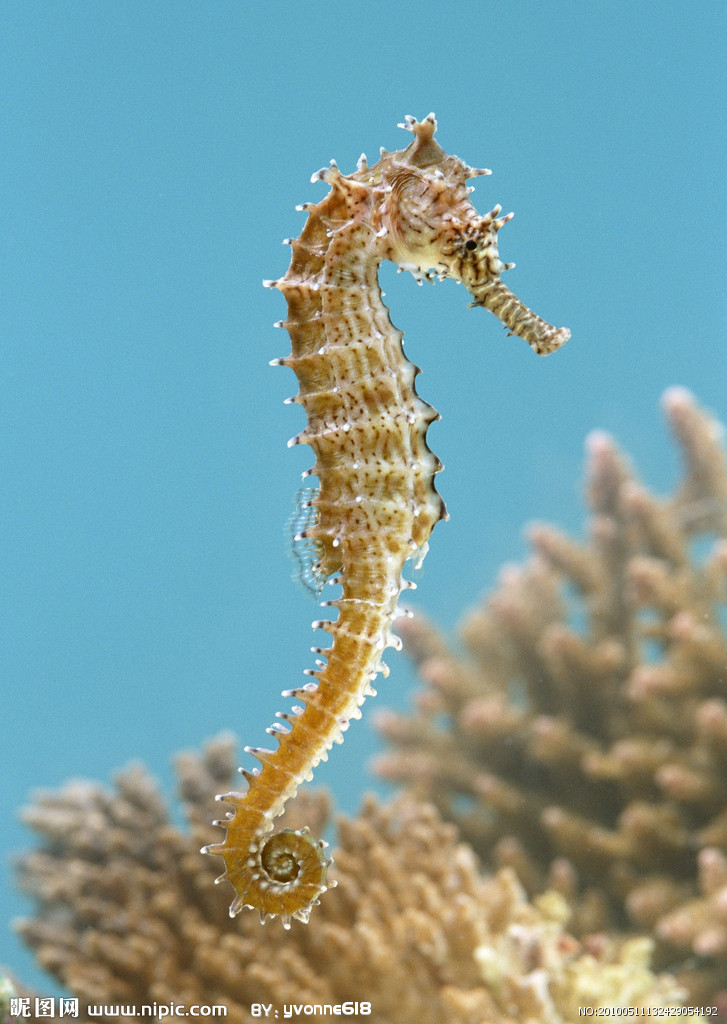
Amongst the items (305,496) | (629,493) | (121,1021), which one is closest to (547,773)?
(629,493)

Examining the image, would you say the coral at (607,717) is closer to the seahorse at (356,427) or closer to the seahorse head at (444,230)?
the seahorse at (356,427)

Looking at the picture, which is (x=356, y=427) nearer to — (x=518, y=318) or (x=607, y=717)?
(x=518, y=318)

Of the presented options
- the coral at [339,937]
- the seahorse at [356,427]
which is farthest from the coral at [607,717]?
the seahorse at [356,427]

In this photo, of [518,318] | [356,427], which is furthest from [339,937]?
[518,318]

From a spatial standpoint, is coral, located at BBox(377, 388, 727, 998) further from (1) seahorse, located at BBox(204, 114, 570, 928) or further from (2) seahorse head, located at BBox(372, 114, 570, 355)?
(2) seahorse head, located at BBox(372, 114, 570, 355)

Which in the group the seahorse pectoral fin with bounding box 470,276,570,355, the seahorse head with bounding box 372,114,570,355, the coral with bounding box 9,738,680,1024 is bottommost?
the coral with bounding box 9,738,680,1024

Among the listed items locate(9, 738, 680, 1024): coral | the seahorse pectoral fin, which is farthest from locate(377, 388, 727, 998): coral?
the seahorse pectoral fin
